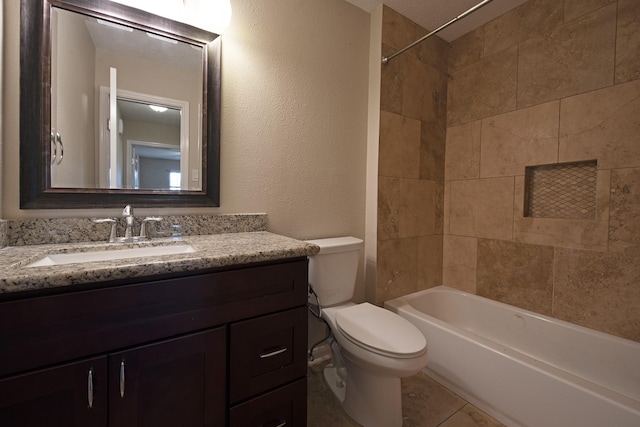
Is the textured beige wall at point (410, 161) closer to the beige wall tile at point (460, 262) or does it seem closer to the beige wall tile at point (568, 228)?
the beige wall tile at point (460, 262)

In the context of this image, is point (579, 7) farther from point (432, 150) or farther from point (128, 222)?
point (128, 222)

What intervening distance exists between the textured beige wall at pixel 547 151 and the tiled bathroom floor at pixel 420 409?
0.84 metres

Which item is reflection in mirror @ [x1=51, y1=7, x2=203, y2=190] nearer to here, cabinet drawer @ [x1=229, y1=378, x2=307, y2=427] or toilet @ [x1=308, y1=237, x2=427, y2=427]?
toilet @ [x1=308, y1=237, x2=427, y2=427]

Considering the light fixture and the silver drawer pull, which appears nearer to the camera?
the silver drawer pull

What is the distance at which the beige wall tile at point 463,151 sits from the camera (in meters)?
2.07

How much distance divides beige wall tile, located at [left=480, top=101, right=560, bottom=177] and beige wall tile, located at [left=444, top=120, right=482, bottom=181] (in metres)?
0.05

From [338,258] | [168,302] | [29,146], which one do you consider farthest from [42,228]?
[338,258]

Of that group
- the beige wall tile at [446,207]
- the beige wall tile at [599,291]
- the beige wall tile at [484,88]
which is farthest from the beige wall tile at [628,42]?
the beige wall tile at [446,207]

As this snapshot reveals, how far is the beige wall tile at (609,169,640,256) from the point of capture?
55.0 inches

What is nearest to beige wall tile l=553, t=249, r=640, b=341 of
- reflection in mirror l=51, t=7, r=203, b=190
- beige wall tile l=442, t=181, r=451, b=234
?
beige wall tile l=442, t=181, r=451, b=234

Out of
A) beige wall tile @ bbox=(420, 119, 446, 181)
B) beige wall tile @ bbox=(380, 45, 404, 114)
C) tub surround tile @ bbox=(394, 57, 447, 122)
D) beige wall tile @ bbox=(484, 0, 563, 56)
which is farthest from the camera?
beige wall tile @ bbox=(420, 119, 446, 181)

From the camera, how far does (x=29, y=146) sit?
1.00m

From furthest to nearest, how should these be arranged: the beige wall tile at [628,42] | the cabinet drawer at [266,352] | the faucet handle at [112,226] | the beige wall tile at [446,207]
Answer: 1. the beige wall tile at [446,207]
2. the beige wall tile at [628,42]
3. the faucet handle at [112,226]
4. the cabinet drawer at [266,352]

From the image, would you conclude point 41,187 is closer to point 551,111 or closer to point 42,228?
point 42,228
